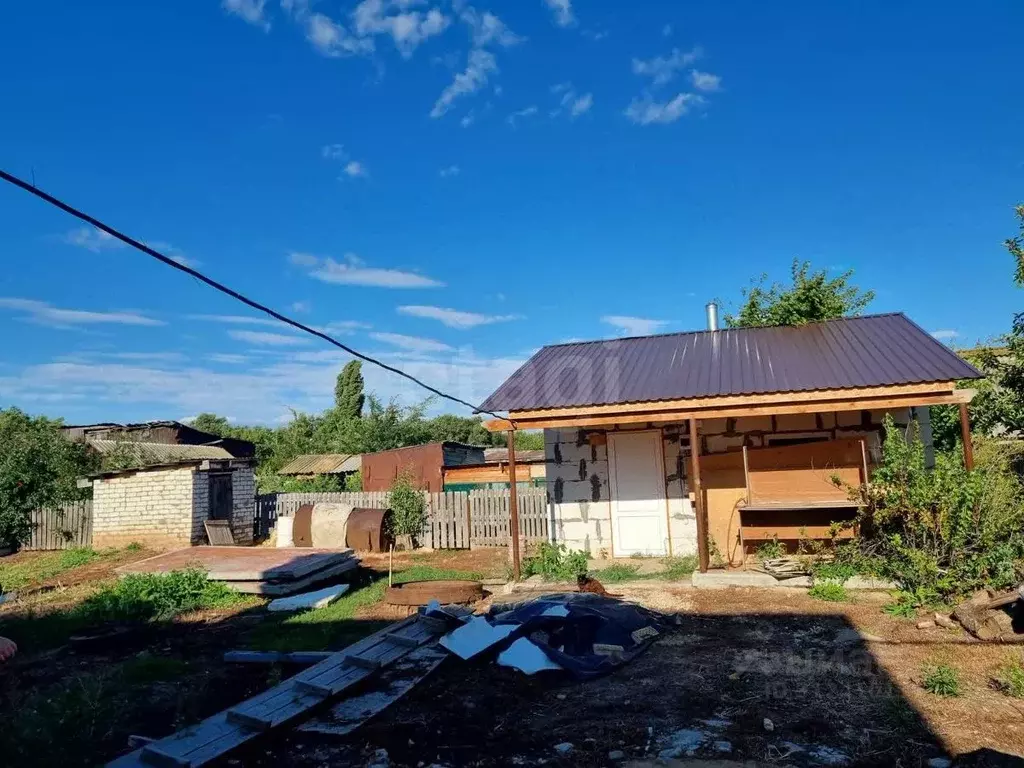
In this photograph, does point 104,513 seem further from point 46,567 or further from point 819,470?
point 819,470

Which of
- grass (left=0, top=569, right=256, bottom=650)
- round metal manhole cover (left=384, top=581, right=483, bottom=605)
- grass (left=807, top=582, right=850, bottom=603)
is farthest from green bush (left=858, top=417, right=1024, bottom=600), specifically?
grass (left=0, top=569, right=256, bottom=650)

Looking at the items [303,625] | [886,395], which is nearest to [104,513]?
[303,625]

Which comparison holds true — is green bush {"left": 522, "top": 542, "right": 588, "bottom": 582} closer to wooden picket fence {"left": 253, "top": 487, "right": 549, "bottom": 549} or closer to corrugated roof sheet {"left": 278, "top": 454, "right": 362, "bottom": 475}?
wooden picket fence {"left": 253, "top": 487, "right": 549, "bottom": 549}

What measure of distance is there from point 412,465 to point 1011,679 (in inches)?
798

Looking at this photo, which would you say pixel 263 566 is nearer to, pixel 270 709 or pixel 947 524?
pixel 270 709

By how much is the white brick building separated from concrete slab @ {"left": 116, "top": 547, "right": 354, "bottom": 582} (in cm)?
523

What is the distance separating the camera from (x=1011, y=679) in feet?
17.5

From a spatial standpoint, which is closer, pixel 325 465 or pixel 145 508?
pixel 145 508

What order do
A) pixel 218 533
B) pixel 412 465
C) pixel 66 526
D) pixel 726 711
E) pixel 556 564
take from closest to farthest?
pixel 726 711, pixel 556 564, pixel 218 533, pixel 66 526, pixel 412 465

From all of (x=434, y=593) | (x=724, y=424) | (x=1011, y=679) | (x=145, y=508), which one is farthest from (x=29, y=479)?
(x=1011, y=679)

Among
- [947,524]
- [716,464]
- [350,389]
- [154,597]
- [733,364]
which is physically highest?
[350,389]

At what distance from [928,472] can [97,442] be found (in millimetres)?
24512

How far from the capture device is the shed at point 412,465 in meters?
24.3

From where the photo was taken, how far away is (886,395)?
9.71m
